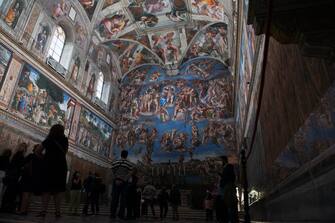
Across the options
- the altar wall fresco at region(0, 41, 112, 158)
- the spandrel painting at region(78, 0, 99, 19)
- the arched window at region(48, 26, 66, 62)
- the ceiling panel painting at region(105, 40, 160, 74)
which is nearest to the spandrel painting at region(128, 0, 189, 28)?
the ceiling panel painting at region(105, 40, 160, 74)

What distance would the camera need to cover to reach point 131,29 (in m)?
19.2

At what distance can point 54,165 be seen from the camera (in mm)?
3410

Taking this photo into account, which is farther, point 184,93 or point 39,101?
point 184,93

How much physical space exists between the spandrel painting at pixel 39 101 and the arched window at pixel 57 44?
1.89 meters

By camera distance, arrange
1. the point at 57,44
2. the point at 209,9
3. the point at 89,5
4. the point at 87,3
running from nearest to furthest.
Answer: the point at 57,44, the point at 87,3, the point at 89,5, the point at 209,9

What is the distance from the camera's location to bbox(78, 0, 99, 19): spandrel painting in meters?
15.9

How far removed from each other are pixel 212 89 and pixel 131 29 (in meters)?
8.13

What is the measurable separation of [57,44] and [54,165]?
43.0 feet

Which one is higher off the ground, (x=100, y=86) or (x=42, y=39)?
(x=100, y=86)

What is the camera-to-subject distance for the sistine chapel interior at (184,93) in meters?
2.25

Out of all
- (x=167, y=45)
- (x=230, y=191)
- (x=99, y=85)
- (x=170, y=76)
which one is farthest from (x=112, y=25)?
(x=230, y=191)

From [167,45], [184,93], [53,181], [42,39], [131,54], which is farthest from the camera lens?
[131,54]

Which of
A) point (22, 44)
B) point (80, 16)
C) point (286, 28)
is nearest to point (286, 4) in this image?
point (286, 28)

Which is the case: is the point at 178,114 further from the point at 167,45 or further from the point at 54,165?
the point at 54,165
